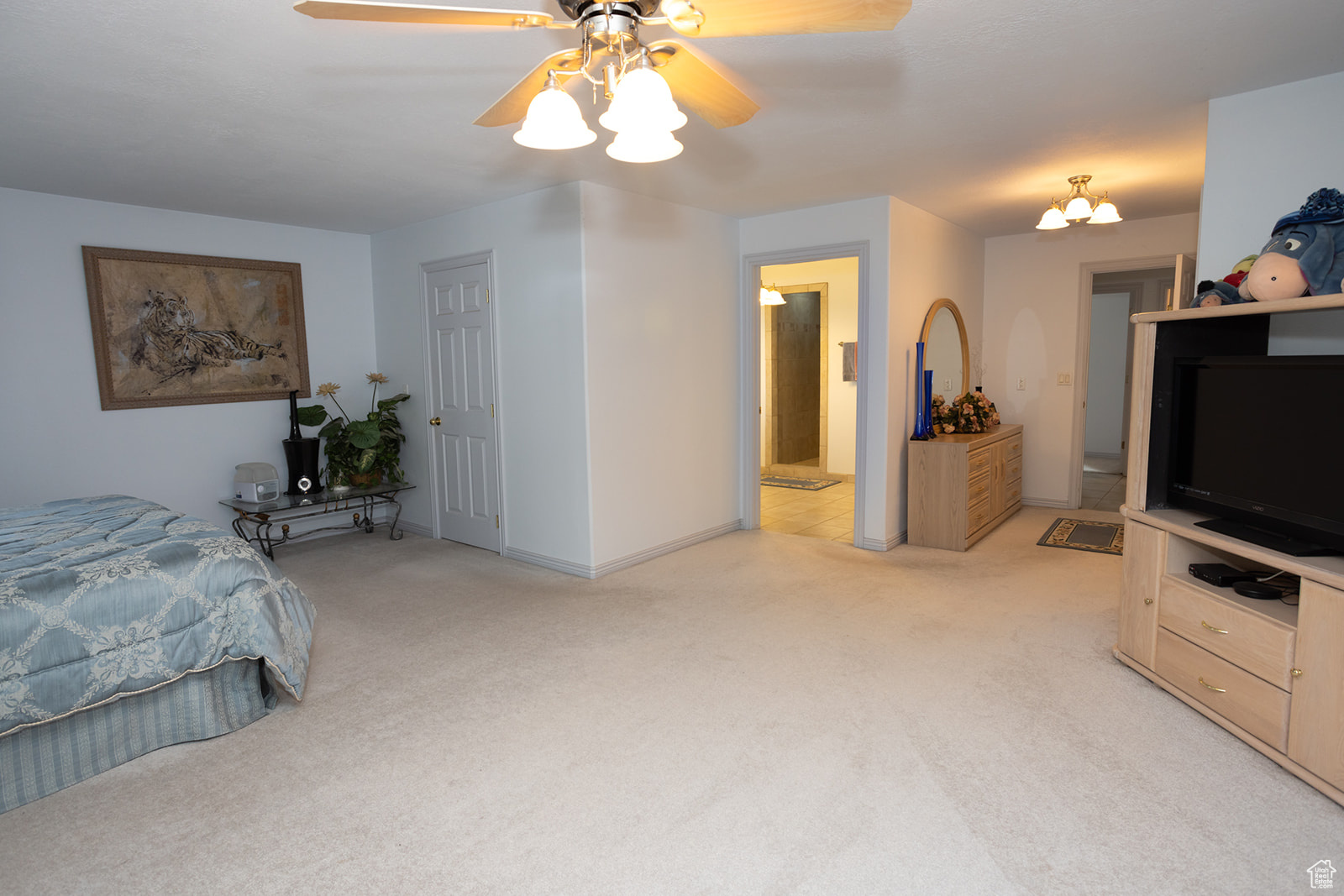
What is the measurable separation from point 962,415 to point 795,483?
2458mm

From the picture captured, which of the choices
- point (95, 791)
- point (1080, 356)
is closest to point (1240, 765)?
point (95, 791)

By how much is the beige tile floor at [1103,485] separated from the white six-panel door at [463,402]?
5.07 meters

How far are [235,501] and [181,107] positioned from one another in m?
2.90

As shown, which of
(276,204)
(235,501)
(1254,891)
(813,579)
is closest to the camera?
(1254,891)

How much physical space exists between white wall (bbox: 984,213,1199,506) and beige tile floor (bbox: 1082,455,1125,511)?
19.1 inches

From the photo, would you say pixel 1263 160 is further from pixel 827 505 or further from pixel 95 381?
pixel 95 381

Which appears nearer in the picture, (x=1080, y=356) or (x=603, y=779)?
(x=603, y=779)

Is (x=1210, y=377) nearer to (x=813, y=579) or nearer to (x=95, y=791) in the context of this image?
(x=813, y=579)

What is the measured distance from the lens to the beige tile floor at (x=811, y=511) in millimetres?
5488

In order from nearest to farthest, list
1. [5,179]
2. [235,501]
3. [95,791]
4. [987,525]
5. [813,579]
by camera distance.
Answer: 1. [95,791]
2. [5,179]
3. [813,579]
4. [235,501]
5. [987,525]

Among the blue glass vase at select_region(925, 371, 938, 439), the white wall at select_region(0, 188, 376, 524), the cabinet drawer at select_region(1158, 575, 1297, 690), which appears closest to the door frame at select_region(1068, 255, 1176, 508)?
the blue glass vase at select_region(925, 371, 938, 439)

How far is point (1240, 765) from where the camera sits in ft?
7.52

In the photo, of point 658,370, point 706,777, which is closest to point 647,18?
point 706,777

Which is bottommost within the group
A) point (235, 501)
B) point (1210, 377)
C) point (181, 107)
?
point (235, 501)
